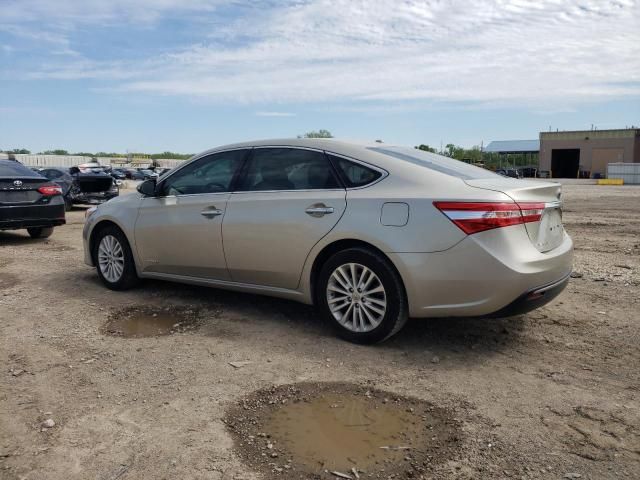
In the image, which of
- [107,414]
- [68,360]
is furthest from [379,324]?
[68,360]

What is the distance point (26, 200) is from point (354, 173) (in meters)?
7.79

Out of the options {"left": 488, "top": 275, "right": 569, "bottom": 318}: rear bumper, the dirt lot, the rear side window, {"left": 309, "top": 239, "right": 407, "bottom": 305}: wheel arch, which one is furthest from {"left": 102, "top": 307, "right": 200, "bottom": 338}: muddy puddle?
{"left": 488, "top": 275, "right": 569, "bottom": 318}: rear bumper

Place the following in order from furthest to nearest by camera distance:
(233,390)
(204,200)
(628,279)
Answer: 1. (628,279)
2. (204,200)
3. (233,390)

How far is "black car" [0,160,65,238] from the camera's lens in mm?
10102

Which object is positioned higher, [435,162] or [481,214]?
[435,162]

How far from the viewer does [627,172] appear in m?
48.0

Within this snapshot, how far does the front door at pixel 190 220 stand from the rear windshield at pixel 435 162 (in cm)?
143

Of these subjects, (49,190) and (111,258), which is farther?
(49,190)

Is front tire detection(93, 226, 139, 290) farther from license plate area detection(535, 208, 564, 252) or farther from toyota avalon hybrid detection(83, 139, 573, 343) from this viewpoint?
license plate area detection(535, 208, 564, 252)

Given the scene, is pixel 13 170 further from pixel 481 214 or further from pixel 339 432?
pixel 339 432

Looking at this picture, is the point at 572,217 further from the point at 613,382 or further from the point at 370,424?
the point at 370,424

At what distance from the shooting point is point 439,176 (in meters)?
4.51

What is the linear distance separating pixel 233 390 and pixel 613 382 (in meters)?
2.50

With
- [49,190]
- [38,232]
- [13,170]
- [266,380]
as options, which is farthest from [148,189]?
[38,232]
